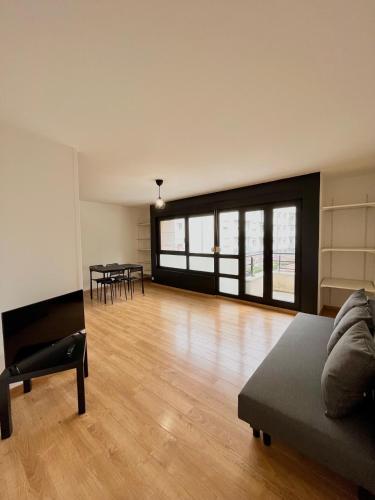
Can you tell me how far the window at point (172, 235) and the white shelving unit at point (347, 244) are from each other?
129 inches

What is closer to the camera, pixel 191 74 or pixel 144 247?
pixel 191 74

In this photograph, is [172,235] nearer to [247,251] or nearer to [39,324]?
[247,251]

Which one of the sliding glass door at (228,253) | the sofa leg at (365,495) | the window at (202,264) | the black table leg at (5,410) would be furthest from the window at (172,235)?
the sofa leg at (365,495)

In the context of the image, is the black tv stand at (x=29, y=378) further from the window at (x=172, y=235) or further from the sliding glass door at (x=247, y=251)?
the window at (x=172, y=235)

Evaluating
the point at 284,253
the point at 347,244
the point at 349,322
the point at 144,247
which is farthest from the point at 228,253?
the point at 144,247

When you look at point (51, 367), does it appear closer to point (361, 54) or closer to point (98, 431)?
point (98, 431)

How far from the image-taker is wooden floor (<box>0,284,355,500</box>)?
1.22 meters

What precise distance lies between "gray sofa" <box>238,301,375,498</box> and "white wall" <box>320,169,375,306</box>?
271 centimetres

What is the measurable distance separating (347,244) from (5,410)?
494cm

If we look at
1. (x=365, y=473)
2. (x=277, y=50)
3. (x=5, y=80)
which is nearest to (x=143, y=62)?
(x=277, y=50)

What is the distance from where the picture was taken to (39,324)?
1.78 metres

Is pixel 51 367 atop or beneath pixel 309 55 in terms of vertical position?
beneath

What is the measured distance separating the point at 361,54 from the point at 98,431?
300cm

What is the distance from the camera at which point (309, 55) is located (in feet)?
3.96
